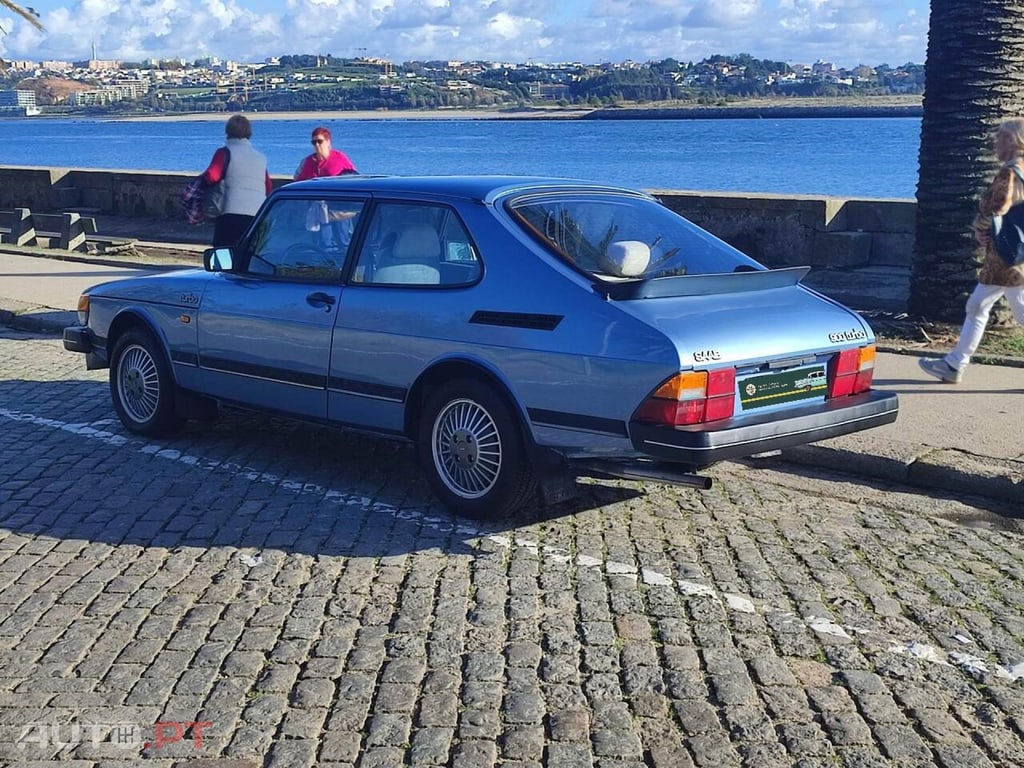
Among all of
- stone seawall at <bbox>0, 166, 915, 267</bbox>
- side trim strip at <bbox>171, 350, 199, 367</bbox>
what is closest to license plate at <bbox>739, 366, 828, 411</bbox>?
side trim strip at <bbox>171, 350, 199, 367</bbox>

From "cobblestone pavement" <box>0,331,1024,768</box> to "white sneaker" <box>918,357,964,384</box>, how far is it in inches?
87.3

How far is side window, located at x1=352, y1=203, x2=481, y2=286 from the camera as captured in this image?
6566mm

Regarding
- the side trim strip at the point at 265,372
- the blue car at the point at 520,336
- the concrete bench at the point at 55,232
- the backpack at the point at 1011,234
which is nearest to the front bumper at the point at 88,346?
the blue car at the point at 520,336

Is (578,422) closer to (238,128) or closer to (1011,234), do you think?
(1011,234)

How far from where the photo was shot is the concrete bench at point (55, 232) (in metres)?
18.7

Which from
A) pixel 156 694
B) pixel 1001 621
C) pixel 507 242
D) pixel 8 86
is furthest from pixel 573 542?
pixel 8 86

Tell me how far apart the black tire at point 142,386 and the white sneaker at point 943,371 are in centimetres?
505

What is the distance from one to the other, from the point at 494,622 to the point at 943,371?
5.21 meters

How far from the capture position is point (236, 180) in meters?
11.7

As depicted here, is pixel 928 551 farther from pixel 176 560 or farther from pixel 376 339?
pixel 176 560

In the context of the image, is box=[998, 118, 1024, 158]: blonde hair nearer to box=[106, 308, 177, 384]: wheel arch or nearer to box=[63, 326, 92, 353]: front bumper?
box=[106, 308, 177, 384]: wheel arch

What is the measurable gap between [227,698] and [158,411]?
392 cm

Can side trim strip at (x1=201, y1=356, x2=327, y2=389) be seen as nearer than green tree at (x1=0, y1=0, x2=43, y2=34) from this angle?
Yes

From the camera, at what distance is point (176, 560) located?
5930mm
